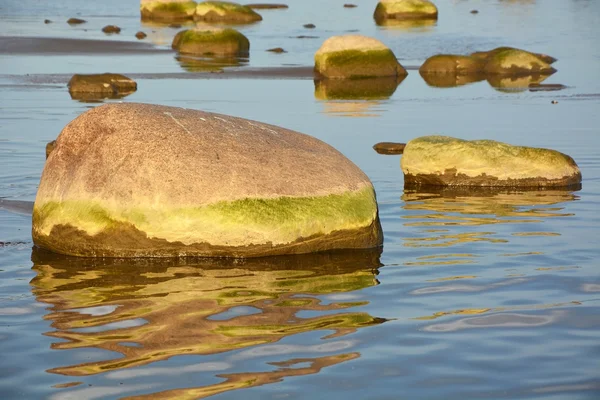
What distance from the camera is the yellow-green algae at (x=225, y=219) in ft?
34.9

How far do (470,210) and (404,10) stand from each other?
1926 inches

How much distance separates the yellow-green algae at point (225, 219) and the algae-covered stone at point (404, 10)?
50.6 m

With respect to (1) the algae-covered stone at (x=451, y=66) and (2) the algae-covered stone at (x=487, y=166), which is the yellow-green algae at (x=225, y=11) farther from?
(2) the algae-covered stone at (x=487, y=166)

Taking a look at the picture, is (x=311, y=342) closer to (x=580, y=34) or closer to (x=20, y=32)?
(x=20, y=32)

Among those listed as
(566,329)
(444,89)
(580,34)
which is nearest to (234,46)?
(444,89)

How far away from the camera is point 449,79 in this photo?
31438 mm

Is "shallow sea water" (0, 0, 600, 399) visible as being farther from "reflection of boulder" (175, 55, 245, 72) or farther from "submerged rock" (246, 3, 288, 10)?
"submerged rock" (246, 3, 288, 10)

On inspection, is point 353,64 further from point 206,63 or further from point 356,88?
point 206,63

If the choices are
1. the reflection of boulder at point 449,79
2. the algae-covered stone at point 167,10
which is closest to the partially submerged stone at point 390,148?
the reflection of boulder at point 449,79

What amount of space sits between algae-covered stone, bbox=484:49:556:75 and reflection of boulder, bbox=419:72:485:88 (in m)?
0.48

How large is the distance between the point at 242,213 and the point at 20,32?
37500 millimetres

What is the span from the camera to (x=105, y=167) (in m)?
10.9

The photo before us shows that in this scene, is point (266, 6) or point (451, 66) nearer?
point (451, 66)

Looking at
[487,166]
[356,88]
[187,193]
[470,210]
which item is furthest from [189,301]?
[356,88]
